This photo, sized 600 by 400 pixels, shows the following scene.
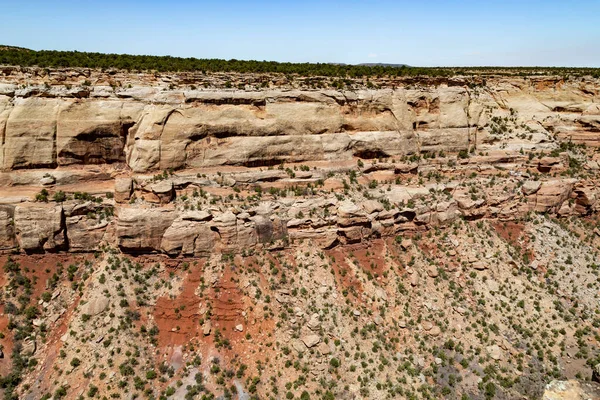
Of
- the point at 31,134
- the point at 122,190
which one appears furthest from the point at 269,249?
the point at 31,134

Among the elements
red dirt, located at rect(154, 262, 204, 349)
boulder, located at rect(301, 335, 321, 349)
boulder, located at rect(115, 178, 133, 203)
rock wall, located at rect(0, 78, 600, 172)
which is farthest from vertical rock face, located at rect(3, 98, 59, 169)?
boulder, located at rect(301, 335, 321, 349)

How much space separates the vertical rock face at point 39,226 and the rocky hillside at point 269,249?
0.11m

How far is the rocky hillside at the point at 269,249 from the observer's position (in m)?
24.0

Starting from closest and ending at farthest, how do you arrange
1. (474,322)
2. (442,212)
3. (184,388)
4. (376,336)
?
(184,388) < (376,336) < (474,322) < (442,212)

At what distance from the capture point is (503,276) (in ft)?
103

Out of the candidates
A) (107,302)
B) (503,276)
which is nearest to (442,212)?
(503,276)

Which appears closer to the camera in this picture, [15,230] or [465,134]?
[15,230]

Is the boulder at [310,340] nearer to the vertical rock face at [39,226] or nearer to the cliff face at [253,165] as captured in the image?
the cliff face at [253,165]

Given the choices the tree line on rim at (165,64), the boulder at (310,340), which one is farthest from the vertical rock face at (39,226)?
the boulder at (310,340)

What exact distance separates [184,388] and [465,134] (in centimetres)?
3327

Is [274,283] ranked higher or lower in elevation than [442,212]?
lower

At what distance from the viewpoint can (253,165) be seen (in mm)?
32312

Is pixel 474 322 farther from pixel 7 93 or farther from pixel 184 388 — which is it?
pixel 7 93

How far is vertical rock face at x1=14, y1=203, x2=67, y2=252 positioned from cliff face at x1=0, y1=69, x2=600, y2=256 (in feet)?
0.23
